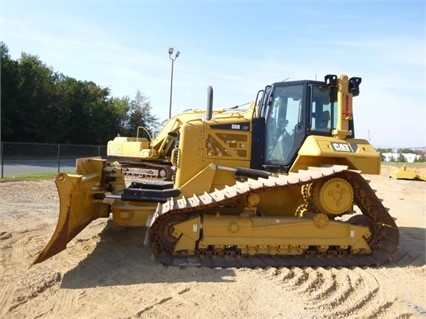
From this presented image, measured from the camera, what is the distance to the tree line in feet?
117

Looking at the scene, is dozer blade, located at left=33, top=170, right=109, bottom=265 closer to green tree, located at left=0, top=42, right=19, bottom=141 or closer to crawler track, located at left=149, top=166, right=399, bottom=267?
crawler track, located at left=149, top=166, right=399, bottom=267

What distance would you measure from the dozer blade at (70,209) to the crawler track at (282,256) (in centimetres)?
102

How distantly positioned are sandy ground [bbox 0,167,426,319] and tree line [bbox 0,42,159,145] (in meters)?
24.2

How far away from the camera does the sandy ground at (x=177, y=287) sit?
4391mm

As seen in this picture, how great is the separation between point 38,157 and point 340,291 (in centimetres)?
2312

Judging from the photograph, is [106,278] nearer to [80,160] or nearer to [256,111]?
[80,160]

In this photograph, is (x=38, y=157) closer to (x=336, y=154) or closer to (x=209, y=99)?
(x=209, y=99)

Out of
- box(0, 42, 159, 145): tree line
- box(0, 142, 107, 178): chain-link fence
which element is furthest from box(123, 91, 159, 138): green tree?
box(0, 142, 107, 178): chain-link fence

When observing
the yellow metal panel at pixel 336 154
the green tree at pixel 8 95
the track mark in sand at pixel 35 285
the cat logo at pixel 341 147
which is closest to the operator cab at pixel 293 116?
the yellow metal panel at pixel 336 154

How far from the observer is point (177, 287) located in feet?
16.3

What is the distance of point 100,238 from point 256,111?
135 inches

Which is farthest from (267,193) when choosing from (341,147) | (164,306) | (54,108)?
(54,108)

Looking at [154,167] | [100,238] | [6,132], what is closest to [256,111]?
[100,238]

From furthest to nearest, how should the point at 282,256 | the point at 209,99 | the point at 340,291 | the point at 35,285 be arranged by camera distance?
the point at 209,99
the point at 282,256
the point at 340,291
the point at 35,285
